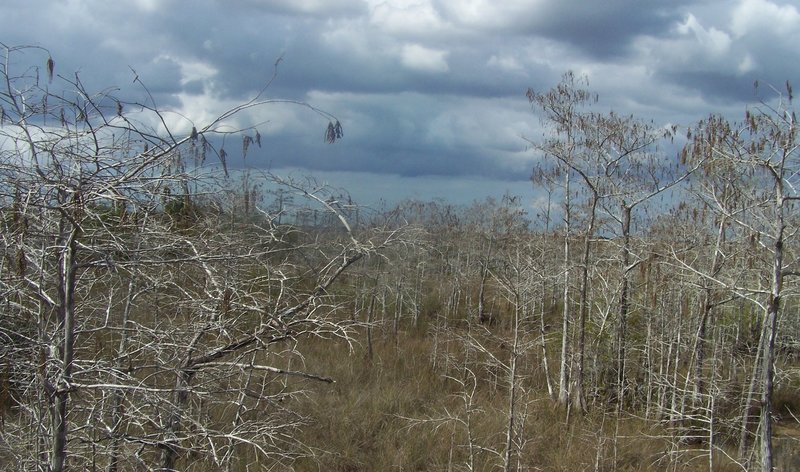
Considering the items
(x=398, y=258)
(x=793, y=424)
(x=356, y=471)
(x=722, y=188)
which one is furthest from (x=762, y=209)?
(x=398, y=258)

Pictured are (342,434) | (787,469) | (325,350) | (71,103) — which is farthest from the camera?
(325,350)

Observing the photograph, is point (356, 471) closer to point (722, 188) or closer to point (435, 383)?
point (435, 383)

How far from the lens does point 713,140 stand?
52.7 ft

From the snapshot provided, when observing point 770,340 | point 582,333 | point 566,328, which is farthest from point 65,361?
point 566,328

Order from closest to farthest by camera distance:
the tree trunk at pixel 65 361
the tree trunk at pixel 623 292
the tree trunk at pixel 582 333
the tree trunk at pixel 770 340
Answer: the tree trunk at pixel 65 361 → the tree trunk at pixel 770 340 → the tree trunk at pixel 623 292 → the tree trunk at pixel 582 333

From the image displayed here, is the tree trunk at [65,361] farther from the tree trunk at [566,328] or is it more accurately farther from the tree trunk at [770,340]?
the tree trunk at [566,328]

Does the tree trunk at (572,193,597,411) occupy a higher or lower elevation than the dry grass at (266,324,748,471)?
higher

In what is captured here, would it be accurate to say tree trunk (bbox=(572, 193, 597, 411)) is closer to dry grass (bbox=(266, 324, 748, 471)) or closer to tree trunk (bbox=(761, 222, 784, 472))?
dry grass (bbox=(266, 324, 748, 471))

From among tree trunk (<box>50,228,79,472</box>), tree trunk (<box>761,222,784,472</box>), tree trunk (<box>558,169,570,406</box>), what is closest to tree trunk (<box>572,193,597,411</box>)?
tree trunk (<box>558,169,570,406</box>)

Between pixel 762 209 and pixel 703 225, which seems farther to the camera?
pixel 703 225

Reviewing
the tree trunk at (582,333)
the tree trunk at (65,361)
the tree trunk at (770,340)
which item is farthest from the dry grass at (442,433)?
the tree trunk at (65,361)

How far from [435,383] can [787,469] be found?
11396 millimetres

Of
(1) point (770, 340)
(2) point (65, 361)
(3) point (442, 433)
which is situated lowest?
(3) point (442, 433)

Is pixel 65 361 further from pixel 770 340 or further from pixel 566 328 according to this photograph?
pixel 566 328
